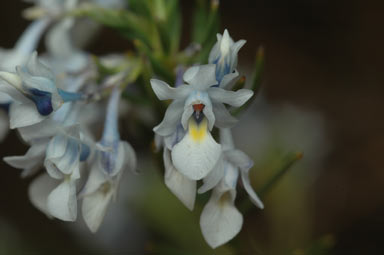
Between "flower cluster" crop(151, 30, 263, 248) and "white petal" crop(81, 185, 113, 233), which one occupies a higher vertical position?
"flower cluster" crop(151, 30, 263, 248)

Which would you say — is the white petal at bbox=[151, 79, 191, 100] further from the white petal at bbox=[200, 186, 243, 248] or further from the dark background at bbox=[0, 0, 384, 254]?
the dark background at bbox=[0, 0, 384, 254]

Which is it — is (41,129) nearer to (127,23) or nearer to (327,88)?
(127,23)

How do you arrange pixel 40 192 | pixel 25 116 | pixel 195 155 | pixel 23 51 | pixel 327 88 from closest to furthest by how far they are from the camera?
pixel 195 155 < pixel 25 116 < pixel 40 192 < pixel 23 51 < pixel 327 88

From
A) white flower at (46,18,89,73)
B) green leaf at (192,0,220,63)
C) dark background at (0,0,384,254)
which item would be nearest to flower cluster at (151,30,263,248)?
green leaf at (192,0,220,63)

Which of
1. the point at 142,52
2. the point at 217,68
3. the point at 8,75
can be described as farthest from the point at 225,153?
the point at 8,75

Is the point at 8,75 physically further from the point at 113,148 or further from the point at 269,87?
the point at 269,87

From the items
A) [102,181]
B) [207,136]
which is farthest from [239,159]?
[102,181]

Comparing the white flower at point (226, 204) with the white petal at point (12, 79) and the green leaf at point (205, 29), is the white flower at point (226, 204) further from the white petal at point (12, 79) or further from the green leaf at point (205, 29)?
the white petal at point (12, 79)
